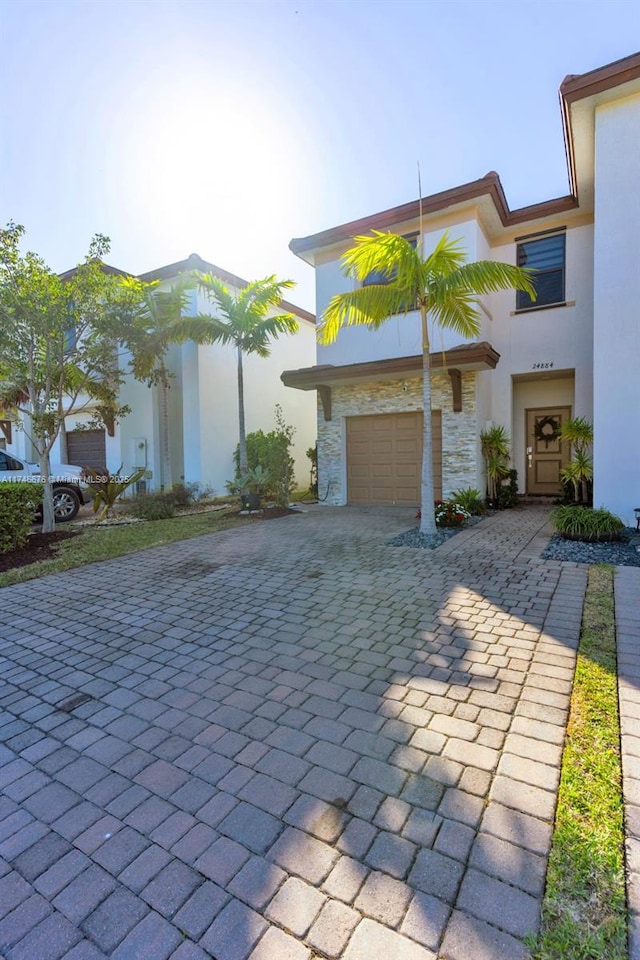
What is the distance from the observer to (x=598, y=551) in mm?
6211

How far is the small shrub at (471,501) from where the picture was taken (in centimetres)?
996

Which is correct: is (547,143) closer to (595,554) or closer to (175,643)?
(595,554)

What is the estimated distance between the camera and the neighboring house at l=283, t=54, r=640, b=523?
7738 millimetres

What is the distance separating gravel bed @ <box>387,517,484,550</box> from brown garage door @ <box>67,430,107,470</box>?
11634 millimetres

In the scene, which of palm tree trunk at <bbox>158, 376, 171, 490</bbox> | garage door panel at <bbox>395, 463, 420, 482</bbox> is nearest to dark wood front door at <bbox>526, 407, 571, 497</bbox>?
garage door panel at <bbox>395, 463, 420, 482</bbox>

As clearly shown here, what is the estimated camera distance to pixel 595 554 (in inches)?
240

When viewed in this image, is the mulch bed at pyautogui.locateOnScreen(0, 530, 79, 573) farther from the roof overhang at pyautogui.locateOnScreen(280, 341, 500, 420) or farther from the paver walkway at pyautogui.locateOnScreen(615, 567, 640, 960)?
the paver walkway at pyautogui.locateOnScreen(615, 567, 640, 960)

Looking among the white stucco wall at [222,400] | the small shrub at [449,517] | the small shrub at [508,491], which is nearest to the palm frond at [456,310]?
the small shrub at [449,517]

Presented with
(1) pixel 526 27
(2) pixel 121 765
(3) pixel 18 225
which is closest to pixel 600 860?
(2) pixel 121 765

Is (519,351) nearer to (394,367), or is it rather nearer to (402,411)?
(402,411)

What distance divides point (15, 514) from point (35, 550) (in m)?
0.66

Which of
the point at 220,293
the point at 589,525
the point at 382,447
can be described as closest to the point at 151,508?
the point at 220,293

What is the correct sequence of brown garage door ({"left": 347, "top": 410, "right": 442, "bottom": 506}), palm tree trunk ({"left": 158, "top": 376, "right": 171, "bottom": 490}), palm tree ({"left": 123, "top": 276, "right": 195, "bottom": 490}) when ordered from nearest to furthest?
brown garage door ({"left": 347, "top": 410, "right": 442, "bottom": 506}), palm tree ({"left": 123, "top": 276, "right": 195, "bottom": 490}), palm tree trunk ({"left": 158, "top": 376, "right": 171, "bottom": 490})

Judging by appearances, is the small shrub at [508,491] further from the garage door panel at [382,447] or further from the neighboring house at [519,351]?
the garage door panel at [382,447]
